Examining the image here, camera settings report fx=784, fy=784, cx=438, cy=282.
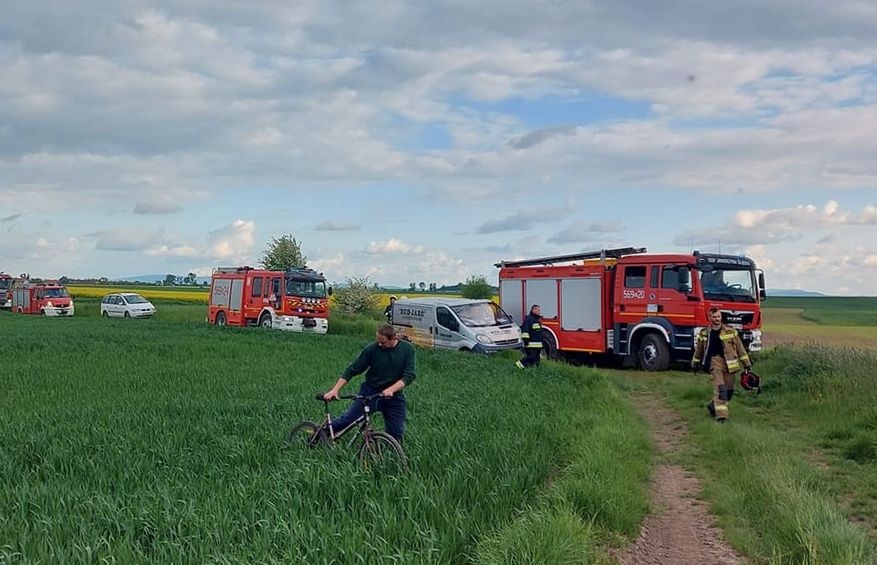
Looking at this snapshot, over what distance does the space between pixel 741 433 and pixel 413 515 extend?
6.19 metres

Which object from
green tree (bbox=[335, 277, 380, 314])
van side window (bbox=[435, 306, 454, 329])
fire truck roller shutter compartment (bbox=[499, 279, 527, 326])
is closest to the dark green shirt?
van side window (bbox=[435, 306, 454, 329])

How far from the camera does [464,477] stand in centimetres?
664

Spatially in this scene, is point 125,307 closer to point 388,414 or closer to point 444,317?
point 444,317

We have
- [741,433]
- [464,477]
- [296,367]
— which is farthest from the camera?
[296,367]

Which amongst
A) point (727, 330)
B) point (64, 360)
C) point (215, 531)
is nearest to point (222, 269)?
point (64, 360)

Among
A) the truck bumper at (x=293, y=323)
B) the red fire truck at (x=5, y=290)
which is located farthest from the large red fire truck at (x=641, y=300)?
the red fire truck at (x=5, y=290)

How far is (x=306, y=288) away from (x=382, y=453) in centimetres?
2526

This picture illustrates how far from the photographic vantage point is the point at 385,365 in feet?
26.8

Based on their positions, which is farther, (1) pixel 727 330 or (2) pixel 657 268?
(2) pixel 657 268

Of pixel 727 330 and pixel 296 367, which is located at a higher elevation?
pixel 727 330

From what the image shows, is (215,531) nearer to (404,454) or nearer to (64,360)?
(404,454)

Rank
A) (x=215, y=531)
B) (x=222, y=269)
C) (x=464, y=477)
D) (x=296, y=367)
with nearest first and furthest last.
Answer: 1. (x=215, y=531)
2. (x=464, y=477)
3. (x=296, y=367)
4. (x=222, y=269)

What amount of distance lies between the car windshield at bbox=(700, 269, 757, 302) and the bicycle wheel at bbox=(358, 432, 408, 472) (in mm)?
13176

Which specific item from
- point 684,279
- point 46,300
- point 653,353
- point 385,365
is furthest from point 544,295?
point 46,300
